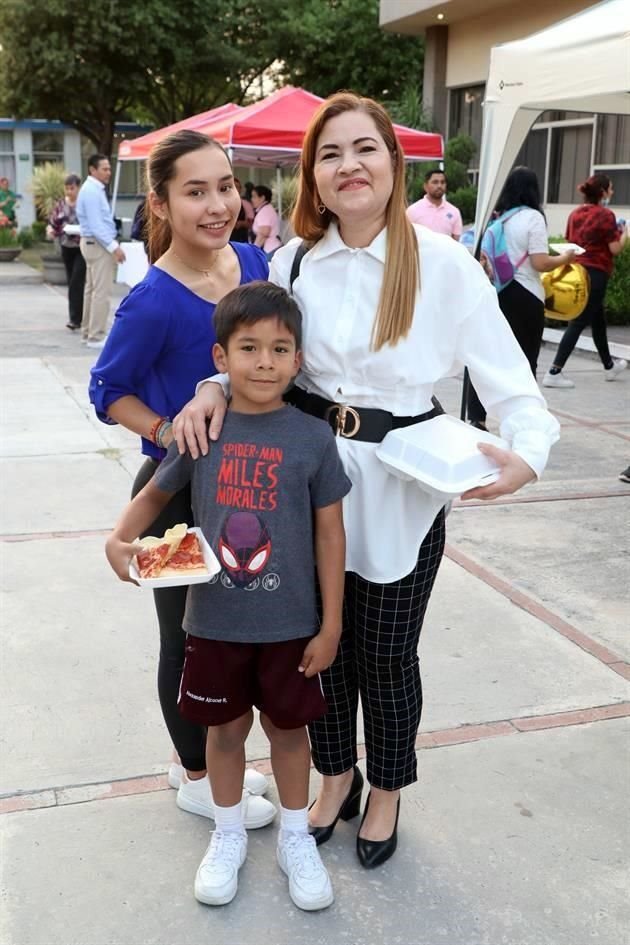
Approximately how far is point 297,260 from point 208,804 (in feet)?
4.69

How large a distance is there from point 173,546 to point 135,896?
883mm

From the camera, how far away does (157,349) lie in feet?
7.25

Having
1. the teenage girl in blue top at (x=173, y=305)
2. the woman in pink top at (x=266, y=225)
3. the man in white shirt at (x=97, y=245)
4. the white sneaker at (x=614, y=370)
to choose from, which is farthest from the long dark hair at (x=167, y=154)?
the woman in pink top at (x=266, y=225)

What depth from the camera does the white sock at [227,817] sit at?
7.70 feet

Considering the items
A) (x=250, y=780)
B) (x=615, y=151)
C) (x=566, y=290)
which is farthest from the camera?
(x=615, y=151)

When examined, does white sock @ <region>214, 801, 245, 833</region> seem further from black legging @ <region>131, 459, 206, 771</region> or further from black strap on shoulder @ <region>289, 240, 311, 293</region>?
black strap on shoulder @ <region>289, 240, 311, 293</region>

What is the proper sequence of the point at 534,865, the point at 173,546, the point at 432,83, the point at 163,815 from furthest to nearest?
the point at 432,83 < the point at 163,815 < the point at 534,865 < the point at 173,546

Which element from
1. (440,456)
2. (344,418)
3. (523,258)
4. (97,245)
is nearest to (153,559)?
(344,418)

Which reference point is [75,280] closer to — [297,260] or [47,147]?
[297,260]

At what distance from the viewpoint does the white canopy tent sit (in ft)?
17.9

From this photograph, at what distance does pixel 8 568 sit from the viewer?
427 centimetres

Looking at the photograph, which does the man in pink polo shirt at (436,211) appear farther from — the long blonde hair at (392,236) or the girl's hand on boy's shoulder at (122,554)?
the girl's hand on boy's shoulder at (122,554)

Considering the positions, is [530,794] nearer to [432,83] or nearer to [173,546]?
[173,546]

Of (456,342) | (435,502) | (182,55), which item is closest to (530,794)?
(435,502)
